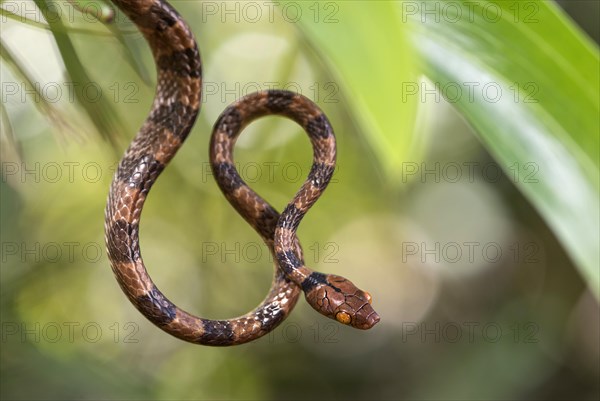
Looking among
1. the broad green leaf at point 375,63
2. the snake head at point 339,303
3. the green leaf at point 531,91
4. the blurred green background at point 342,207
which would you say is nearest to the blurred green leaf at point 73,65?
the blurred green background at point 342,207

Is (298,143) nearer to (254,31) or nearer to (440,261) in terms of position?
(254,31)

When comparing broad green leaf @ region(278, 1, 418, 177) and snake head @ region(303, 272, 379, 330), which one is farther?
snake head @ region(303, 272, 379, 330)

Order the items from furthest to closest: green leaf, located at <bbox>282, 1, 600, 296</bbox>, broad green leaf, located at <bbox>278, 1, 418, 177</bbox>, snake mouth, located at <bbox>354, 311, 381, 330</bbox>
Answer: snake mouth, located at <bbox>354, 311, 381, 330</bbox>, green leaf, located at <bbox>282, 1, 600, 296</bbox>, broad green leaf, located at <bbox>278, 1, 418, 177</bbox>

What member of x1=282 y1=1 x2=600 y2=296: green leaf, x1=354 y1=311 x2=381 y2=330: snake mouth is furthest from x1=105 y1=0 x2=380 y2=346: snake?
x1=282 y1=1 x2=600 y2=296: green leaf

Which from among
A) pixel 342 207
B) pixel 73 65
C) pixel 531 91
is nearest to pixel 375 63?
pixel 531 91

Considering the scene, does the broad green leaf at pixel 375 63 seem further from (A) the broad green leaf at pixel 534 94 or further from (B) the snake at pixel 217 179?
(B) the snake at pixel 217 179

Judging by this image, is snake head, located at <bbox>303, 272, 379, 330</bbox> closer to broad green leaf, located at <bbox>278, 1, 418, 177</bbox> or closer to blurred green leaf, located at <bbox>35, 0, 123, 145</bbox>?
blurred green leaf, located at <bbox>35, 0, 123, 145</bbox>

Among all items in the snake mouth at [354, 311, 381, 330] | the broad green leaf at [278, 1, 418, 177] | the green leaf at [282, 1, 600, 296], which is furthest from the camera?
the snake mouth at [354, 311, 381, 330]

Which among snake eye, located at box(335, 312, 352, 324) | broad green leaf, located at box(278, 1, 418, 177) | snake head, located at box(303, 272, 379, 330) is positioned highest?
broad green leaf, located at box(278, 1, 418, 177)
